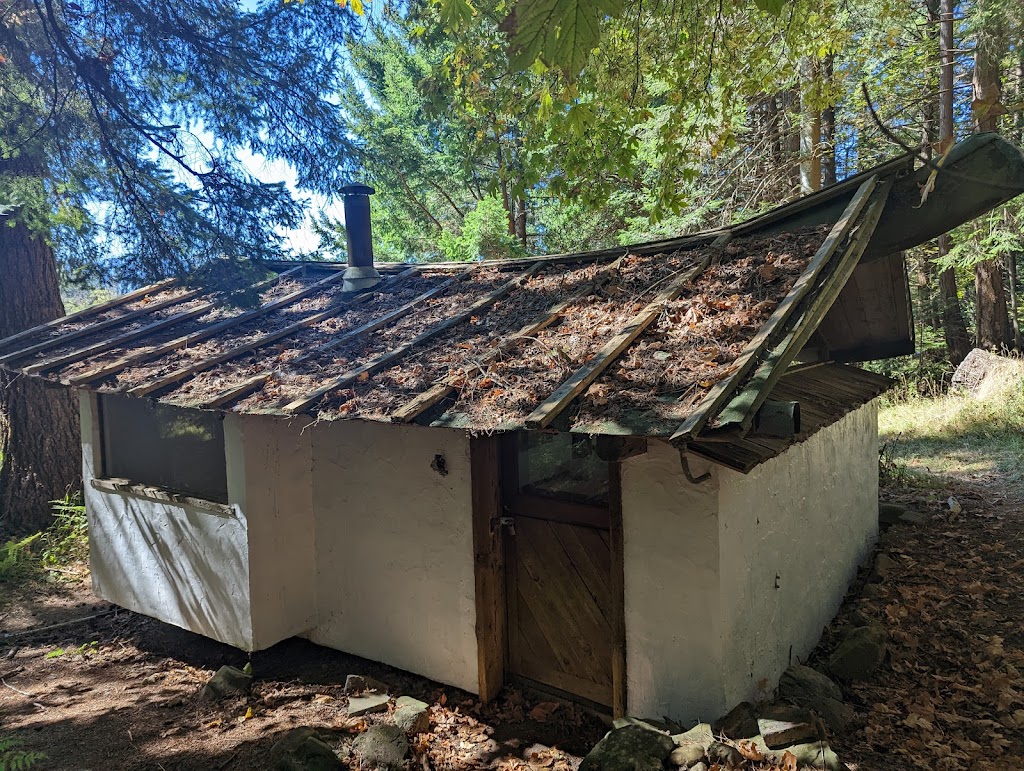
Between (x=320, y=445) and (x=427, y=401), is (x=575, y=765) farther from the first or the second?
(x=320, y=445)

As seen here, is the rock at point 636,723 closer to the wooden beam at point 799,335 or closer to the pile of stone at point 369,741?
the pile of stone at point 369,741

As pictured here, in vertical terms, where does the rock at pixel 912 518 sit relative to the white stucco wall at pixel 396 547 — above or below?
below

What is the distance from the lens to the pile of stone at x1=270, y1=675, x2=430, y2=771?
15.1 ft

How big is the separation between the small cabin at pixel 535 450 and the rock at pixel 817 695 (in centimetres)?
19

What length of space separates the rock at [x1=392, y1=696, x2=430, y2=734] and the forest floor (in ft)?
0.36

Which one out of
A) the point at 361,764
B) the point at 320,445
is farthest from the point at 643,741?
the point at 320,445

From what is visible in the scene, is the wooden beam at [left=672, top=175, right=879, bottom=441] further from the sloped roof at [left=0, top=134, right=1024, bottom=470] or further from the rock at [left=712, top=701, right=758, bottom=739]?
the rock at [left=712, top=701, right=758, bottom=739]

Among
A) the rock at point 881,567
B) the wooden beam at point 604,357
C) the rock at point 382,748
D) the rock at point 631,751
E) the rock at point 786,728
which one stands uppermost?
the wooden beam at point 604,357

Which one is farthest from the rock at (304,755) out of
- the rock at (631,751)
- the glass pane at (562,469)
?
the glass pane at (562,469)

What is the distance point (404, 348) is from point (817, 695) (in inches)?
164

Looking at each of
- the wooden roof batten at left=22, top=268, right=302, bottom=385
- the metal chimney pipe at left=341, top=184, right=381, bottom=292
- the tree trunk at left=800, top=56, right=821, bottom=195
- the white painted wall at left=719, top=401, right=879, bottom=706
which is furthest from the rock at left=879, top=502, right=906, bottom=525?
the wooden roof batten at left=22, top=268, right=302, bottom=385

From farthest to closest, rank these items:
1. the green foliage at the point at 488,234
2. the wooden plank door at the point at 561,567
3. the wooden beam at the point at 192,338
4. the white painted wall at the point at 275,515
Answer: the green foliage at the point at 488,234
the wooden beam at the point at 192,338
the white painted wall at the point at 275,515
the wooden plank door at the point at 561,567

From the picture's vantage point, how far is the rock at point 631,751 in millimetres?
4180

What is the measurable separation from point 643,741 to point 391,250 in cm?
2067
